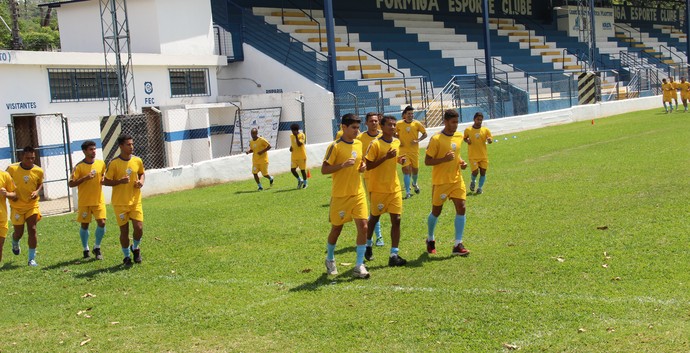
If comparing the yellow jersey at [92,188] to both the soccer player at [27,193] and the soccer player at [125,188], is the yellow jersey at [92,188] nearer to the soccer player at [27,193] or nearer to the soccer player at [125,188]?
the soccer player at [125,188]

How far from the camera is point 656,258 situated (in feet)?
29.0

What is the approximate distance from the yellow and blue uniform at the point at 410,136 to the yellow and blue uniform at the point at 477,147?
956 mm

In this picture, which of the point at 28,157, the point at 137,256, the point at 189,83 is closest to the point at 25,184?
the point at 28,157

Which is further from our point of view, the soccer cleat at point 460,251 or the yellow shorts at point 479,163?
the yellow shorts at point 479,163

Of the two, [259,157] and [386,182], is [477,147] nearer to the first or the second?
[386,182]

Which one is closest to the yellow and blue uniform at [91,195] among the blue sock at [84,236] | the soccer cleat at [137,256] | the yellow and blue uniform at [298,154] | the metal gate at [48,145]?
the blue sock at [84,236]

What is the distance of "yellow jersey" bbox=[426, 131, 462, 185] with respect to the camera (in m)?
10.2

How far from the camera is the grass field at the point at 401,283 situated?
7.11m

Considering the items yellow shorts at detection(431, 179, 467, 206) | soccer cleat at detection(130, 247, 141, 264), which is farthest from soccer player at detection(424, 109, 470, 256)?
soccer cleat at detection(130, 247, 141, 264)

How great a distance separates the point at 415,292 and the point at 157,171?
13.1 m

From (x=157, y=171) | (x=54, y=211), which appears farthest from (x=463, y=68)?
(x=54, y=211)

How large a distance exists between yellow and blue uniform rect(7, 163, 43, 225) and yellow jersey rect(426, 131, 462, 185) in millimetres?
5976

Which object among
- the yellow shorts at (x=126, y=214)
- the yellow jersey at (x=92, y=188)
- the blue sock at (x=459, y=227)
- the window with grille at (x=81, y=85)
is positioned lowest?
the blue sock at (x=459, y=227)

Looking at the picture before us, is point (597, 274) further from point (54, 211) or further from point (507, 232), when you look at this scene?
point (54, 211)
